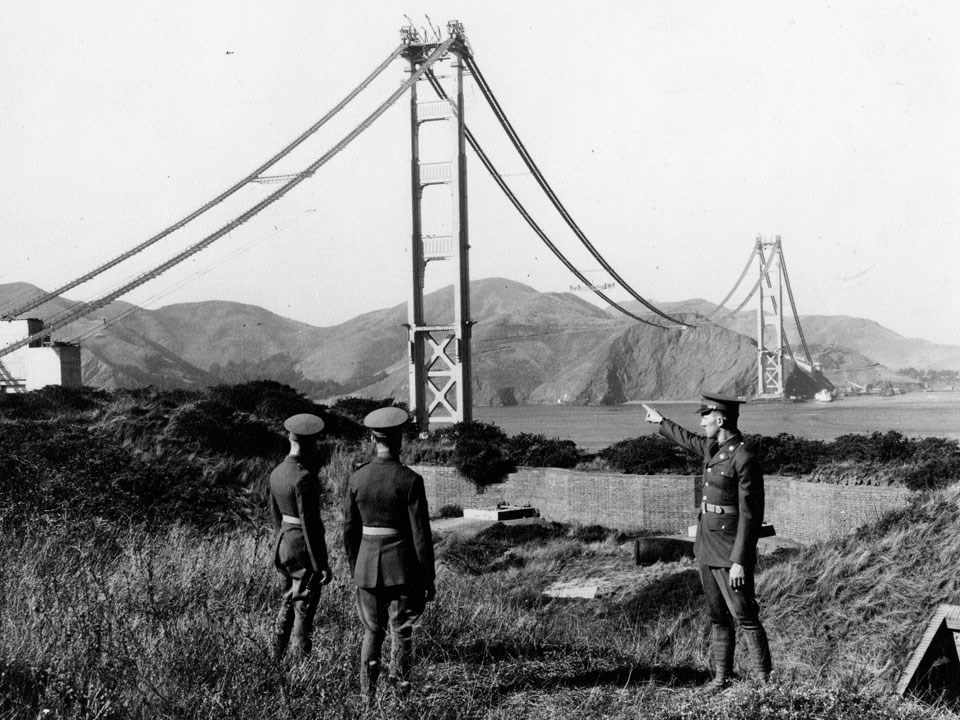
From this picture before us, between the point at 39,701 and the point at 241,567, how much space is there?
103 inches

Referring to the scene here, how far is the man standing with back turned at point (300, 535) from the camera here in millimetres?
4426

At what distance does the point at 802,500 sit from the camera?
13273 mm

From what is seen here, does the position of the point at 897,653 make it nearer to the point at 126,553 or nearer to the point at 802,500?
the point at 126,553

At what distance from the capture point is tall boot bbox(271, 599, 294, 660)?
3.96 metres

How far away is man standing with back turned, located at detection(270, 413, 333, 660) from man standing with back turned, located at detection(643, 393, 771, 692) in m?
1.79

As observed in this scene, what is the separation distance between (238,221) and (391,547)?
1628 centimetres

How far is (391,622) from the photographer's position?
3963mm

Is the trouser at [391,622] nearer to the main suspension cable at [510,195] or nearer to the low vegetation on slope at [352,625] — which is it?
the low vegetation on slope at [352,625]

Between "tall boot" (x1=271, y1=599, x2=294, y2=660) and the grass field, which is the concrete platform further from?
"tall boot" (x1=271, y1=599, x2=294, y2=660)

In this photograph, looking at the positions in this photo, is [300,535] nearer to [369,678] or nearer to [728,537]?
[369,678]

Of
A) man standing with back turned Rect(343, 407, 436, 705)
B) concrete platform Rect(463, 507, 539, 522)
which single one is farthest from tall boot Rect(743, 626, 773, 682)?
concrete platform Rect(463, 507, 539, 522)

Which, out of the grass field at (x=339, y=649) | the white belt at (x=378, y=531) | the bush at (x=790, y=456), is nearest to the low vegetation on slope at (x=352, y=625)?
the grass field at (x=339, y=649)

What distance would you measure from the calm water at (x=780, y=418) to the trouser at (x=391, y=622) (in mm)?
36187

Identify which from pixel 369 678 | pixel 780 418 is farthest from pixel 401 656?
pixel 780 418
